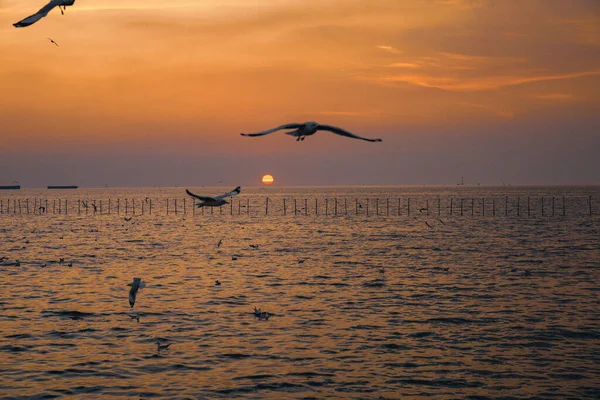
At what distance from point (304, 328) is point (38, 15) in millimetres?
18227

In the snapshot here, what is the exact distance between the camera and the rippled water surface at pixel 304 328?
20.5 meters

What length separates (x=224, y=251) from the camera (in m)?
64.1

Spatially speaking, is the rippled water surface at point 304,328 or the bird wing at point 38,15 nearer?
the bird wing at point 38,15

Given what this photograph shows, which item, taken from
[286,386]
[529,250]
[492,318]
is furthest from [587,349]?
[529,250]

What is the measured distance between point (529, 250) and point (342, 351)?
149 feet

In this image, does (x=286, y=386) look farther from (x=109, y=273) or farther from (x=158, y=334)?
(x=109, y=273)

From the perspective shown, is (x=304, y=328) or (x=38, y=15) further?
(x=304, y=328)

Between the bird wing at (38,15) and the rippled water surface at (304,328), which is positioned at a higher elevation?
the bird wing at (38,15)

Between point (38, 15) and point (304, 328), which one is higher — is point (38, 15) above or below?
above

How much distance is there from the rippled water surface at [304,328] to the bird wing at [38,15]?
11127 millimetres

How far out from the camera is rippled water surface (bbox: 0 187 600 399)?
20500 mm

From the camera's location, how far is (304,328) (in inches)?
1094

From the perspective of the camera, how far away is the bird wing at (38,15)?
1180 centimetres

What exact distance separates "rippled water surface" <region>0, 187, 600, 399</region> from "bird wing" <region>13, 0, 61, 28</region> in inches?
438
